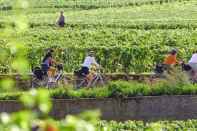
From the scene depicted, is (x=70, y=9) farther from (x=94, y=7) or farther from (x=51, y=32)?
(x=51, y=32)

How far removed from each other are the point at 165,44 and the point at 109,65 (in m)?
5.29

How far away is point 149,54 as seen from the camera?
2447cm

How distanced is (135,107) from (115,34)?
1707 centimetres

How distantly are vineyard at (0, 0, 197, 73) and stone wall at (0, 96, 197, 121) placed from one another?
6.12 ft

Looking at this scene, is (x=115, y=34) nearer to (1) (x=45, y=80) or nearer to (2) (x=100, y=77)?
(2) (x=100, y=77)

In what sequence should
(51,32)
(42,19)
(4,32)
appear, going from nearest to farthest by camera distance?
(4,32) < (51,32) < (42,19)

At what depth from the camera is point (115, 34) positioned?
33.4m

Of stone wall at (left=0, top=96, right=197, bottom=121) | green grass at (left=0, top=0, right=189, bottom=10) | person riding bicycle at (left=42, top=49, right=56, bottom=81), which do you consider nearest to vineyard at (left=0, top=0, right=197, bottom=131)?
stone wall at (left=0, top=96, right=197, bottom=121)

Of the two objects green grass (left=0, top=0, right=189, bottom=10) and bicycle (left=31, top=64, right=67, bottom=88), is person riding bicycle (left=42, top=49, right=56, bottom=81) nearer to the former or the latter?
bicycle (left=31, top=64, right=67, bottom=88)

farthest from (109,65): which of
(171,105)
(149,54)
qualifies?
(171,105)

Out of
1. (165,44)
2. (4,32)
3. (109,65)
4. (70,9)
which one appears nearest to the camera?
(4,32)

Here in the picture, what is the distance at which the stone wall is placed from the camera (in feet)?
54.1

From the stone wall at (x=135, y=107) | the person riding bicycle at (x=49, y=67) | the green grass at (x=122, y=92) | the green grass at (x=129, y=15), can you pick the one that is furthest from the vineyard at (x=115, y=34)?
the stone wall at (x=135, y=107)

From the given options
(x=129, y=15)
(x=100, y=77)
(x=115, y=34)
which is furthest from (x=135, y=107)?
(x=129, y=15)
